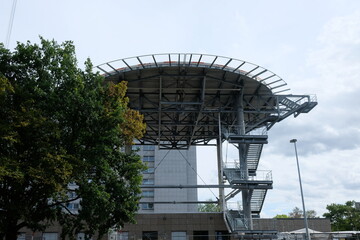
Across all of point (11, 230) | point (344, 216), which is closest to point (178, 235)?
point (11, 230)

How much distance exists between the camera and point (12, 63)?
70.9ft

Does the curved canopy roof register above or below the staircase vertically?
above

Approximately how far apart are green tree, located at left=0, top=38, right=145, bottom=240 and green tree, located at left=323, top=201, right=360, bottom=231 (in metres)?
65.0

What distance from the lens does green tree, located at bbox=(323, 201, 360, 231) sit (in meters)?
73.5

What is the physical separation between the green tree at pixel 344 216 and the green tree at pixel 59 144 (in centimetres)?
6501

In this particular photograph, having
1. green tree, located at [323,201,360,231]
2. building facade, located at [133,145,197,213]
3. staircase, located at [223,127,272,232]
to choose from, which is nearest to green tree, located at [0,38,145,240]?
staircase, located at [223,127,272,232]

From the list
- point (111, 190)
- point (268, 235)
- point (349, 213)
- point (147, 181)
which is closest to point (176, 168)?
point (147, 181)

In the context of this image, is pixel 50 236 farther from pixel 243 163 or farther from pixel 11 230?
pixel 243 163

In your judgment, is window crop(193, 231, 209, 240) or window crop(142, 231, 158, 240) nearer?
window crop(142, 231, 158, 240)

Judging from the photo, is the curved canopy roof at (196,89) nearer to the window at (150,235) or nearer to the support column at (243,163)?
the support column at (243,163)

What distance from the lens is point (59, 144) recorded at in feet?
68.5

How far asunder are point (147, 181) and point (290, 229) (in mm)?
62853

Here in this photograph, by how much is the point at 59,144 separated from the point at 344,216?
76761mm

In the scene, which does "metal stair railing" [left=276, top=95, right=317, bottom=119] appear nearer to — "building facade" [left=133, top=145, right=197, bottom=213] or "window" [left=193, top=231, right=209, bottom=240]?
"window" [left=193, top=231, right=209, bottom=240]
